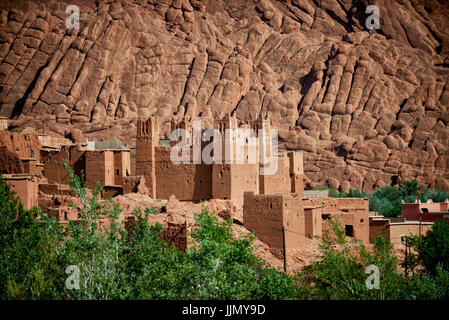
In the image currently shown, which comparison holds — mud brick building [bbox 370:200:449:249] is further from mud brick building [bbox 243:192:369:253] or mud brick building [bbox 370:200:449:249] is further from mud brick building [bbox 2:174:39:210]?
mud brick building [bbox 2:174:39:210]

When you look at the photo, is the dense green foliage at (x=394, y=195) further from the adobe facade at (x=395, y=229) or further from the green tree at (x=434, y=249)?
the green tree at (x=434, y=249)

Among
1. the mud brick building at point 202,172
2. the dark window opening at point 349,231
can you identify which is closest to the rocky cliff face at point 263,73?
the mud brick building at point 202,172

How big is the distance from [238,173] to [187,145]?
4.30 metres

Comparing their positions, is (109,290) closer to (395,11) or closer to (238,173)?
(238,173)

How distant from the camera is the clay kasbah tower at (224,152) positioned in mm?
25422

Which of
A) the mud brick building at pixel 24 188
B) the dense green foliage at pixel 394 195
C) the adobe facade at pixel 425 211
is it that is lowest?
the adobe facade at pixel 425 211

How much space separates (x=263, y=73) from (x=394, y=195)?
27.0 meters

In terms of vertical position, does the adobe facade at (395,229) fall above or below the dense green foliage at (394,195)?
below

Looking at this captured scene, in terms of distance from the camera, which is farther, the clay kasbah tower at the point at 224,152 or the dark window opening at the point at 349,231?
the dark window opening at the point at 349,231

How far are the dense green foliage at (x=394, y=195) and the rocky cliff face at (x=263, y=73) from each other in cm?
269

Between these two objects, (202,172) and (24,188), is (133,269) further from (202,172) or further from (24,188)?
(202,172)

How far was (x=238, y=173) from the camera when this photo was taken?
45.8 metres
